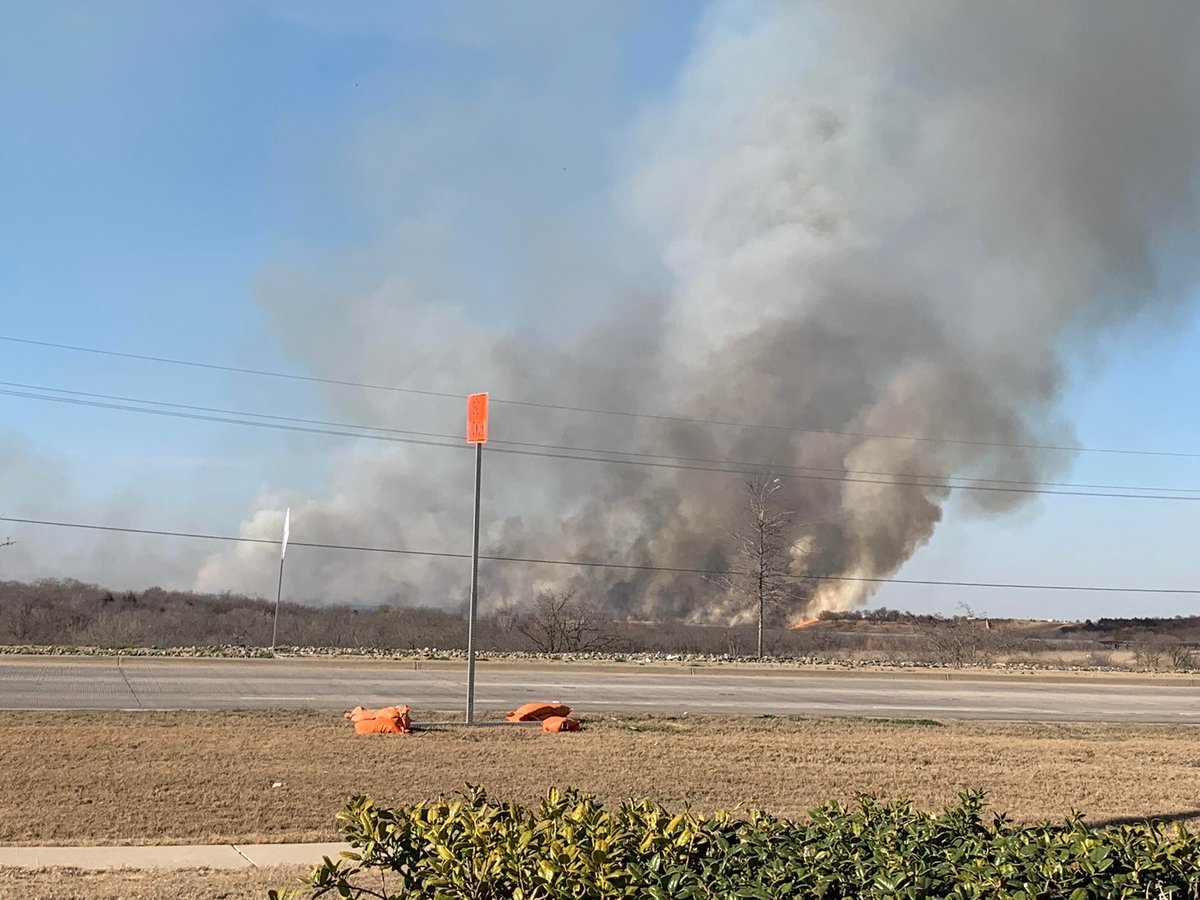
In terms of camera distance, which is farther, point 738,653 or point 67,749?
point 738,653

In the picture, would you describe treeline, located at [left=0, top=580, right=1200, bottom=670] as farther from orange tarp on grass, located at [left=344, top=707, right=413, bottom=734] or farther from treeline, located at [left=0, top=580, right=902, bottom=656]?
orange tarp on grass, located at [left=344, top=707, right=413, bottom=734]

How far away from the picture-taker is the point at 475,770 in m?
10.0

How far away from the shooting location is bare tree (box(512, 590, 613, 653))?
35.0 meters

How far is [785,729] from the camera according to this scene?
14.0 metres

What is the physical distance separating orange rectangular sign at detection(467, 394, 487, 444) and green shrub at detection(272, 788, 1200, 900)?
892cm

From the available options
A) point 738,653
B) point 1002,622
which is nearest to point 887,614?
point 1002,622

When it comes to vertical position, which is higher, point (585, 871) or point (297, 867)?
point (585, 871)

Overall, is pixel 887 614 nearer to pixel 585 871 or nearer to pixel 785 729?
pixel 785 729

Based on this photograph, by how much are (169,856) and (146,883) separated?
804 mm

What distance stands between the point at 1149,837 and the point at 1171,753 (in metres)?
9.91

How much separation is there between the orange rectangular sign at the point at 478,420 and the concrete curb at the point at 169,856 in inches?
274

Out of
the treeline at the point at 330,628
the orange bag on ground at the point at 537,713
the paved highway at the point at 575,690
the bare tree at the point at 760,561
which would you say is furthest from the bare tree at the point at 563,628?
the orange bag on ground at the point at 537,713

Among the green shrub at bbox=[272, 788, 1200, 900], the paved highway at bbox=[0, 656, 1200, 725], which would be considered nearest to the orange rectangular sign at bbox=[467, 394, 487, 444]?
the paved highway at bbox=[0, 656, 1200, 725]

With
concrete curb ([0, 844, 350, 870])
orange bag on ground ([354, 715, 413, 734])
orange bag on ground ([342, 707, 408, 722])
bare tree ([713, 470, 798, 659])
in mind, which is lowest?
concrete curb ([0, 844, 350, 870])
